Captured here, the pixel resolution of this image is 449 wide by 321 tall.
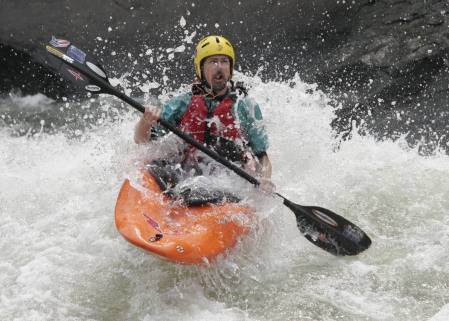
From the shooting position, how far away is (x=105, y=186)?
4336 mm

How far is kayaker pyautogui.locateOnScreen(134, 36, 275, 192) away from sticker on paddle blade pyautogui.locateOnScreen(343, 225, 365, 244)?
1.95 feet

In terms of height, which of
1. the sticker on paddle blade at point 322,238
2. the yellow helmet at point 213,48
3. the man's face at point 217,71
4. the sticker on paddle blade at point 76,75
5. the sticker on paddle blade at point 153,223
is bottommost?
the sticker on paddle blade at point 153,223

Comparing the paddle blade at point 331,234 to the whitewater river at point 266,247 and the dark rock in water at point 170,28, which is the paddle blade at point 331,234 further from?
the dark rock in water at point 170,28

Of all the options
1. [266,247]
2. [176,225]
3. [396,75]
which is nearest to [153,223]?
[176,225]

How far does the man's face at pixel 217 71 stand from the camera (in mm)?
3377

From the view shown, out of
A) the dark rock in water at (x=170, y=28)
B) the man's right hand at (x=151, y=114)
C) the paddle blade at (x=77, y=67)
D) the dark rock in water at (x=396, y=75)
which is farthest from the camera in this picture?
the dark rock in water at (x=170, y=28)

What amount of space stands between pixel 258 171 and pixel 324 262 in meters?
0.79

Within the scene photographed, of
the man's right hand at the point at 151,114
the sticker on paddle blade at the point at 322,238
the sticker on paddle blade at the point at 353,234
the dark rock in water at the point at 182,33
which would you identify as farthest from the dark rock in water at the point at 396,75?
the man's right hand at the point at 151,114

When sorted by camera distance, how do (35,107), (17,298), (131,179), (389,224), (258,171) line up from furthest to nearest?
(35,107), (389,224), (258,171), (131,179), (17,298)

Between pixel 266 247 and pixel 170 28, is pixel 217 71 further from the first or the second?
pixel 170 28

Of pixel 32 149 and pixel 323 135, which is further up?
pixel 323 135

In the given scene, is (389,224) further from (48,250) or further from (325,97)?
(325,97)

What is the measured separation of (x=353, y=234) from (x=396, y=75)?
3.80 metres

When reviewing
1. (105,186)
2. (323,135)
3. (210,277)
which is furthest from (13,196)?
(323,135)
